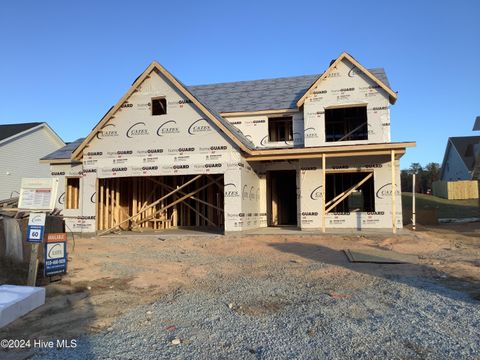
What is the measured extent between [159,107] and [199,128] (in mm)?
2462

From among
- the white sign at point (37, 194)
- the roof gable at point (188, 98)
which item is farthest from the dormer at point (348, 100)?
the white sign at point (37, 194)

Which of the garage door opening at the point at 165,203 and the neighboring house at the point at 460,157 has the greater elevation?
the neighboring house at the point at 460,157

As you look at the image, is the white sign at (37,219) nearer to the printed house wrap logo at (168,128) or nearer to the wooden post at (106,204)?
the printed house wrap logo at (168,128)

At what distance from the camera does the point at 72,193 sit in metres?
17.4

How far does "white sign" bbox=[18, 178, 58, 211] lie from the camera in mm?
6836

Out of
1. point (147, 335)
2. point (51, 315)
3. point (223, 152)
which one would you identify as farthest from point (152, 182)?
point (147, 335)

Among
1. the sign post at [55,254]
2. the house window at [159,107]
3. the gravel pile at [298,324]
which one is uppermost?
the house window at [159,107]

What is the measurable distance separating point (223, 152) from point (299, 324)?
1112cm

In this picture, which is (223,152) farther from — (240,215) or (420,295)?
(420,295)

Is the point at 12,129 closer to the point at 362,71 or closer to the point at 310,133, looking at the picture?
the point at 310,133

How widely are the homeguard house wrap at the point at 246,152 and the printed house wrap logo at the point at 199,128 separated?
0.04 m

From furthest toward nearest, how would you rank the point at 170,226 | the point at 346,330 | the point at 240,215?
1. the point at 170,226
2. the point at 240,215
3. the point at 346,330

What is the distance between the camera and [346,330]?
452 centimetres

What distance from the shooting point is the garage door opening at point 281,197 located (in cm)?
1911
